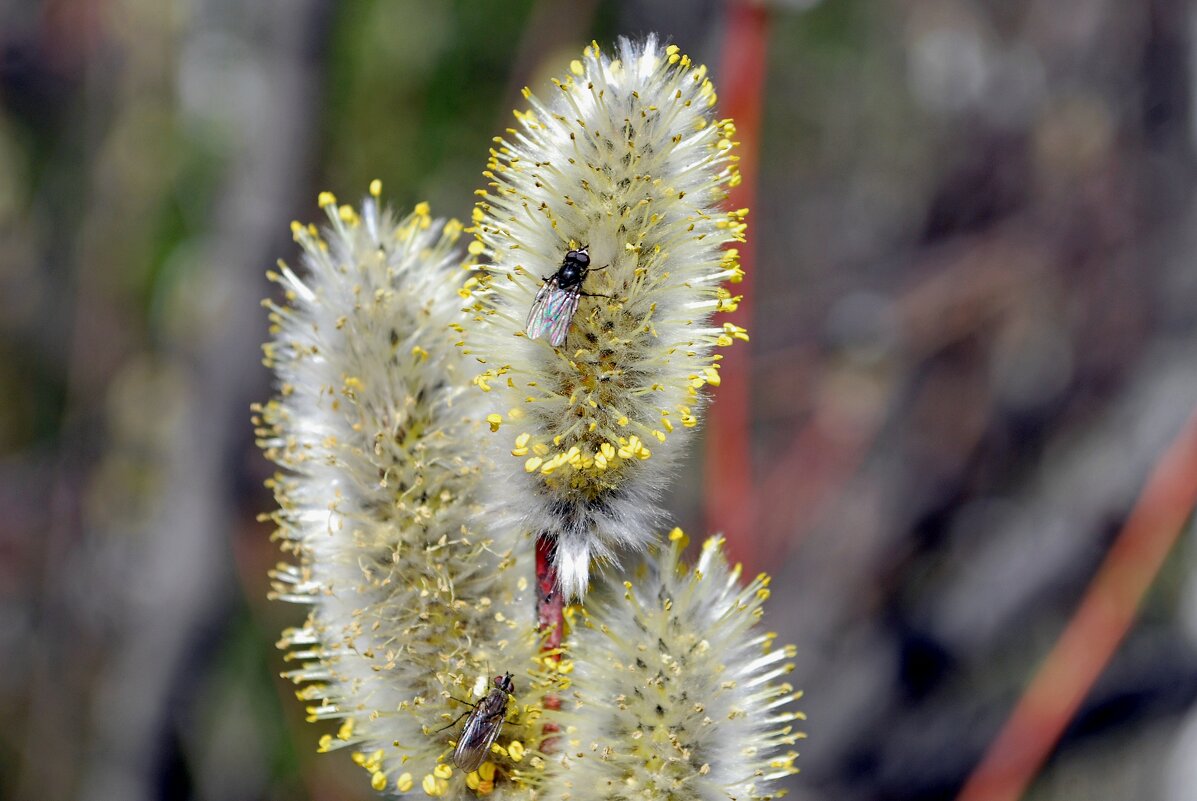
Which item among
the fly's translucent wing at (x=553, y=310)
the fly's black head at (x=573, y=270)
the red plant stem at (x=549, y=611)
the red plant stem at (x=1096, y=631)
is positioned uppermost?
the red plant stem at (x=1096, y=631)

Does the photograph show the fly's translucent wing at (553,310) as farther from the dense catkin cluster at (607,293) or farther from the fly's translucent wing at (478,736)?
the fly's translucent wing at (478,736)

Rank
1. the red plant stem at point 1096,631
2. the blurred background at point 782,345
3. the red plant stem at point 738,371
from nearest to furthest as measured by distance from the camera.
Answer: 1. the red plant stem at point 738,371
2. the red plant stem at point 1096,631
3. the blurred background at point 782,345

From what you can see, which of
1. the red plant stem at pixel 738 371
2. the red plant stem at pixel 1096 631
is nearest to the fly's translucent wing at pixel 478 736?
the red plant stem at pixel 738 371

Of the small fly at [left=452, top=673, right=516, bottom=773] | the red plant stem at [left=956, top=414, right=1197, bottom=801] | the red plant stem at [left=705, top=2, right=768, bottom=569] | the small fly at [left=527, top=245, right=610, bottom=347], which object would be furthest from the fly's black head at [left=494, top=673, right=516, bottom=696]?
the red plant stem at [left=956, top=414, right=1197, bottom=801]

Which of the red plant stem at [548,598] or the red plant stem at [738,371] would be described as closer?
the red plant stem at [548,598]

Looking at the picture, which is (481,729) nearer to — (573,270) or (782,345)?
(573,270)

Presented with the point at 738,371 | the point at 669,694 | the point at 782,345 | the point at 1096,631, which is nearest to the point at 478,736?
the point at 669,694

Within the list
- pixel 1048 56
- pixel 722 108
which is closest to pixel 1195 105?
pixel 1048 56
